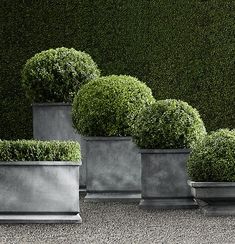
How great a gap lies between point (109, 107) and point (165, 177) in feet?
4.61

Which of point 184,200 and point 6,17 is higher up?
point 6,17

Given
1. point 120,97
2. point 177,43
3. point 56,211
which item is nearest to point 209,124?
point 177,43

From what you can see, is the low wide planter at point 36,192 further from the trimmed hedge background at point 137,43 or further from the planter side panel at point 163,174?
the trimmed hedge background at point 137,43

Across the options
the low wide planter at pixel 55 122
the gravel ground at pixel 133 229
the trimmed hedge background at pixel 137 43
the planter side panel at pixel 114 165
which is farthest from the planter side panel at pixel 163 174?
the trimmed hedge background at pixel 137 43

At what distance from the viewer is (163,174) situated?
9633 millimetres

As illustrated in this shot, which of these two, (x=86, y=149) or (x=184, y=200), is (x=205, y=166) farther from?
(x=86, y=149)

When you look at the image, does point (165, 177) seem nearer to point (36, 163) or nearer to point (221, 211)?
point (221, 211)

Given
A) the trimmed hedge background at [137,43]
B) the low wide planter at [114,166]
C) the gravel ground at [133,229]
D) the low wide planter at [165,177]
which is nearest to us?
the gravel ground at [133,229]

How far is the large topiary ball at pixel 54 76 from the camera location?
37.2ft

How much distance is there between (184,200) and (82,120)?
183 centimetres

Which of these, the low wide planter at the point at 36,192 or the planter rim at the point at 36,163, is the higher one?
the planter rim at the point at 36,163

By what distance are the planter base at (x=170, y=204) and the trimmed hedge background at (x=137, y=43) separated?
130 inches

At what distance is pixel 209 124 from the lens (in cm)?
1278

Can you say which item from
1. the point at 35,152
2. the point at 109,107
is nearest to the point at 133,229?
the point at 35,152
